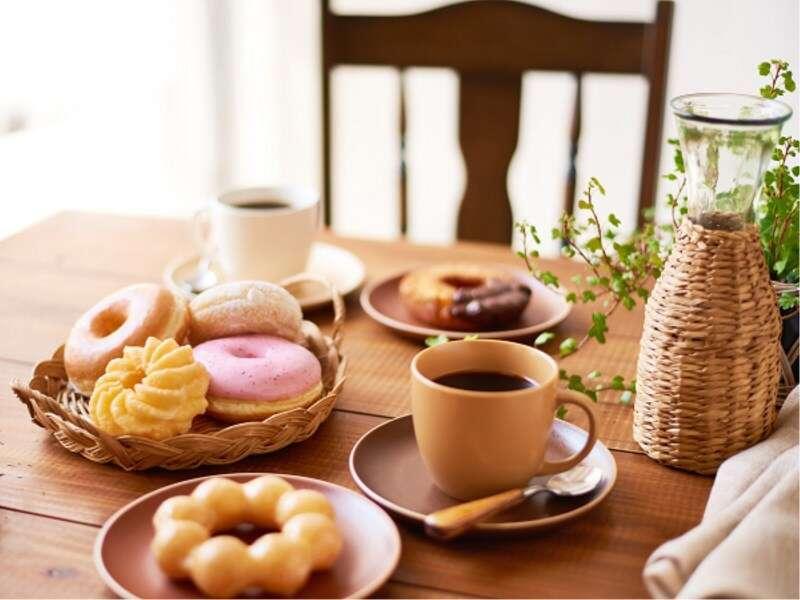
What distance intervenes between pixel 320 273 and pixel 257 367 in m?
0.46

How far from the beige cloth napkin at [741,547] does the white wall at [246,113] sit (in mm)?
1778

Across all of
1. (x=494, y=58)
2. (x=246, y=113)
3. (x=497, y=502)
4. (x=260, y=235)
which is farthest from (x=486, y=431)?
(x=246, y=113)

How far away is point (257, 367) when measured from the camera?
88cm

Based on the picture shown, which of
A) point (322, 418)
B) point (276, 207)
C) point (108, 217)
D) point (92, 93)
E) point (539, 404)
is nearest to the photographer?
point (539, 404)

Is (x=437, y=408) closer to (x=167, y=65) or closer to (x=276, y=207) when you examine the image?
(x=276, y=207)

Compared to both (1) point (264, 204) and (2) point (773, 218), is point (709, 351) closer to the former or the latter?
(2) point (773, 218)

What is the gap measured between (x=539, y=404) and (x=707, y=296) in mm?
176

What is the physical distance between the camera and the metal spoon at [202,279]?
1259 millimetres

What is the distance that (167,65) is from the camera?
105 inches

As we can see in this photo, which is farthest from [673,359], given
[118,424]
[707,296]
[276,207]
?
[276,207]

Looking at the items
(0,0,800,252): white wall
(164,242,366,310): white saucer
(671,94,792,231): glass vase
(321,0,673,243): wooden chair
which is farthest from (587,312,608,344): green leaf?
(0,0,800,252): white wall

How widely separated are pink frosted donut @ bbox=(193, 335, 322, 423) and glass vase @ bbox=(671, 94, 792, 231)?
364 millimetres

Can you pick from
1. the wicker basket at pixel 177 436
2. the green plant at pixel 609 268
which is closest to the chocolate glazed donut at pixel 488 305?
the green plant at pixel 609 268

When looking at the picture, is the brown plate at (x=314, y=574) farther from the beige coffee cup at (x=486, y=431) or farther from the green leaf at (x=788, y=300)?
the green leaf at (x=788, y=300)
